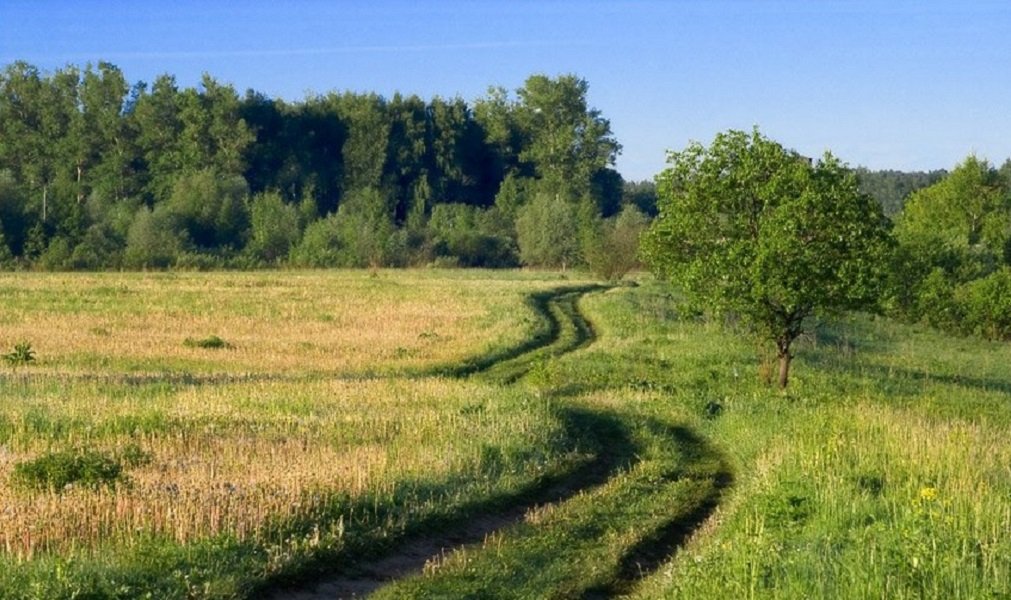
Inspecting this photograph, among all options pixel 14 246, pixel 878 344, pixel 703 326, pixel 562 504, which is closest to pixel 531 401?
pixel 562 504

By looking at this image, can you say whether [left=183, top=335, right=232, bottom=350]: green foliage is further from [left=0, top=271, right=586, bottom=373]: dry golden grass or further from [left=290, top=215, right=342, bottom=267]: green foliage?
[left=290, top=215, right=342, bottom=267]: green foliage

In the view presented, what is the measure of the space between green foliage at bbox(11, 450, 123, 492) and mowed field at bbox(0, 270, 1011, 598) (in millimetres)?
37

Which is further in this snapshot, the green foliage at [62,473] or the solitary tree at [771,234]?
the solitary tree at [771,234]

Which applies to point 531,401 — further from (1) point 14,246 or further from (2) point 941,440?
(1) point 14,246

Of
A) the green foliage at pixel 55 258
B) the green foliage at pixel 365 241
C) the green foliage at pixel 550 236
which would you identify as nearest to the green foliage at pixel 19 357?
the green foliage at pixel 55 258

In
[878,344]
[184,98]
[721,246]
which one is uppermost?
[184,98]

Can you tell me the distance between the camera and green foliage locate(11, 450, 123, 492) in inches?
508

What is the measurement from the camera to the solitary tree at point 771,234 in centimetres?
2472

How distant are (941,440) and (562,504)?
208 inches

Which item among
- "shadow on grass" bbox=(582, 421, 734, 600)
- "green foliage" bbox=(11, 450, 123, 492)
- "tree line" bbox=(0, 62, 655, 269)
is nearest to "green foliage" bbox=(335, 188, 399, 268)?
"tree line" bbox=(0, 62, 655, 269)

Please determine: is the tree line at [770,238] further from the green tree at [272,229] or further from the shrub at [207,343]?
the green tree at [272,229]

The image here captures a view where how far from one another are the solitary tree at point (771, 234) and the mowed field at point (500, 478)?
201 cm

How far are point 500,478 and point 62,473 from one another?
5.17 metres

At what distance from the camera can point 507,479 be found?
15.0 m
